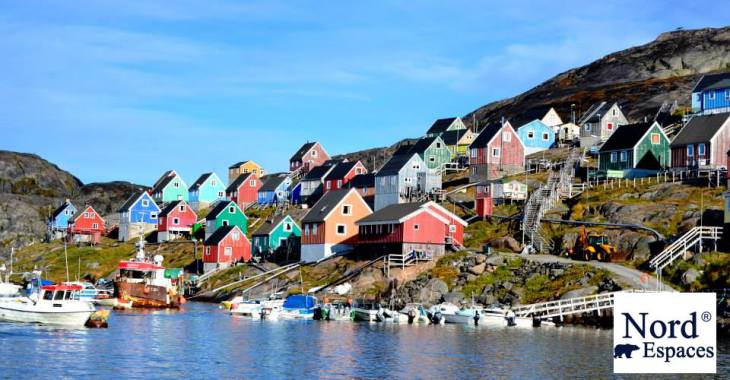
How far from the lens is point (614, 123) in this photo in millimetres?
123250

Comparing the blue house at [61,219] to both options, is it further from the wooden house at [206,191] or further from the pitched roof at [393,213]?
the pitched roof at [393,213]

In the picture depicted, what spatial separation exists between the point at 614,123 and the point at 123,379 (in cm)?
9124

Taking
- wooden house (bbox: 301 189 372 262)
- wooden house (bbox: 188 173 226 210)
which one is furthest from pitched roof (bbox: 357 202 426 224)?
wooden house (bbox: 188 173 226 210)

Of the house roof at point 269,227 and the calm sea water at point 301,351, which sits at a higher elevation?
the house roof at point 269,227

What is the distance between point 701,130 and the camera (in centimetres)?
9831

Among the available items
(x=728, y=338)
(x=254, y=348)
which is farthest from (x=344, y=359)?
(x=728, y=338)

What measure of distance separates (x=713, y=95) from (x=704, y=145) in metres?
25.0

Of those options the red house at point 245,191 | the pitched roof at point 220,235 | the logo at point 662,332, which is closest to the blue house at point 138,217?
the red house at point 245,191

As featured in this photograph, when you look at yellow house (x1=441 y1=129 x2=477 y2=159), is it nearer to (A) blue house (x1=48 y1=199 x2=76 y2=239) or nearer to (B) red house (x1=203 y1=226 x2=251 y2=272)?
(B) red house (x1=203 y1=226 x2=251 y2=272)

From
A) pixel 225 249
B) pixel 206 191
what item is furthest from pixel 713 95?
pixel 206 191

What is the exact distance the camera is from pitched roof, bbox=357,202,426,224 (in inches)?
3543

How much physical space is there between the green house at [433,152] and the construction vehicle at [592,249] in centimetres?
4749

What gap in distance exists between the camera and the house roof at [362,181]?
124 m

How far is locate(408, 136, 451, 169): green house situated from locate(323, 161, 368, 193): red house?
8267 mm
